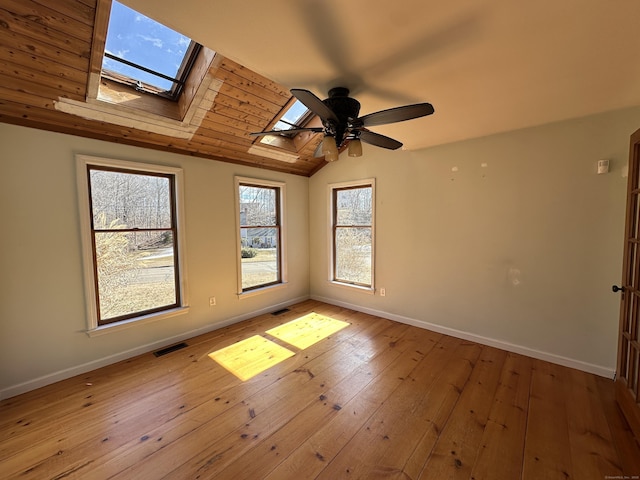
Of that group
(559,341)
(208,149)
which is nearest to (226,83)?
(208,149)

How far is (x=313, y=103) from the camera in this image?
1.59m

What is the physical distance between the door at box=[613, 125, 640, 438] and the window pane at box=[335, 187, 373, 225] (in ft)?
8.52

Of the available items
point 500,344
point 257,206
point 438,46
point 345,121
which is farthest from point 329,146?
point 500,344

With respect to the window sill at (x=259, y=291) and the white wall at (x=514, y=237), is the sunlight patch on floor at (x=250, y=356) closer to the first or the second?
the window sill at (x=259, y=291)

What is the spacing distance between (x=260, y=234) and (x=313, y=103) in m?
2.86

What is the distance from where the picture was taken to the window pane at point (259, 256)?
402 centimetres

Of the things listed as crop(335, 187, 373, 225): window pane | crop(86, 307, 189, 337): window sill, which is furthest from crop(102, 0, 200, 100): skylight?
crop(335, 187, 373, 225): window pane

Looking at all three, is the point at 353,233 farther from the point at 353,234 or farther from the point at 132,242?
the point at 132,242

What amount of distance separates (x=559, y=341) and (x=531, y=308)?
37 cm

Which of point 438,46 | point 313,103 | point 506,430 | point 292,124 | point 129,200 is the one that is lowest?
point 506,430

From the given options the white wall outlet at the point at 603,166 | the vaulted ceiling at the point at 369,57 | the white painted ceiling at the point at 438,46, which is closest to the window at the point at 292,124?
the vaulted ceiling at the point at 369,57

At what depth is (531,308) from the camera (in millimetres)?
2820

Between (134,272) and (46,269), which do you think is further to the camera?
(134,272)

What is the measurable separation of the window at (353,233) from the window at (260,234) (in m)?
0.92
